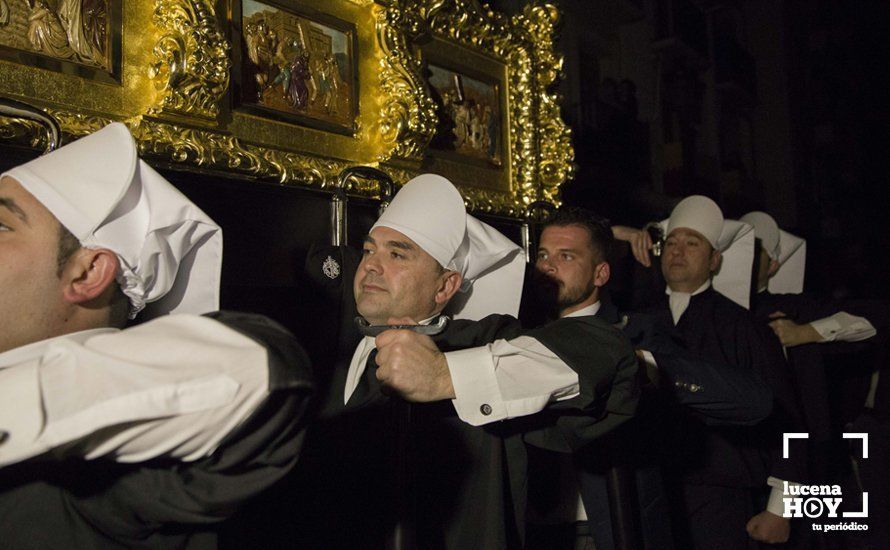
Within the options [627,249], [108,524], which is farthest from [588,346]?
[627,249]

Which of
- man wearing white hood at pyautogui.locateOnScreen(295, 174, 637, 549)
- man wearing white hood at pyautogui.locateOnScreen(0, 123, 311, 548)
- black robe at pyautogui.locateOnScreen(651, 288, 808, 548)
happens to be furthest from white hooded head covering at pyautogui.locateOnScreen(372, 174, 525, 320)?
black robe at pyautogui.locateOnScreen(651, 288, 808, 548)

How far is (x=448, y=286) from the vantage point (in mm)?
2090

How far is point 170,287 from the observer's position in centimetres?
128

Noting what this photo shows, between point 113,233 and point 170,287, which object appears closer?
point 113,233

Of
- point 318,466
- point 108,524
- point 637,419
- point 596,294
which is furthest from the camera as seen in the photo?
point 596,294

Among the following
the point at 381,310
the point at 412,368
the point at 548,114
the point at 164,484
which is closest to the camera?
the point at 164,484

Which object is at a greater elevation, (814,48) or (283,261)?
(814,48)

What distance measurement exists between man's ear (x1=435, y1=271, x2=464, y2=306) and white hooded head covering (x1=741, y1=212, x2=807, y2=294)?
2714mm

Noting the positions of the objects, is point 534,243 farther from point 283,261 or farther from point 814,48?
point 814,48

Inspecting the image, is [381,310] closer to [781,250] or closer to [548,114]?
[548,114]

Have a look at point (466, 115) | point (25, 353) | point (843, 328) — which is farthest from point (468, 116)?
point (843, 328)

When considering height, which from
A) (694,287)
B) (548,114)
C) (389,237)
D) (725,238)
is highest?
(548,114)

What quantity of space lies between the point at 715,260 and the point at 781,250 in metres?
1.22

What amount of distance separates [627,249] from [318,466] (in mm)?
2453
